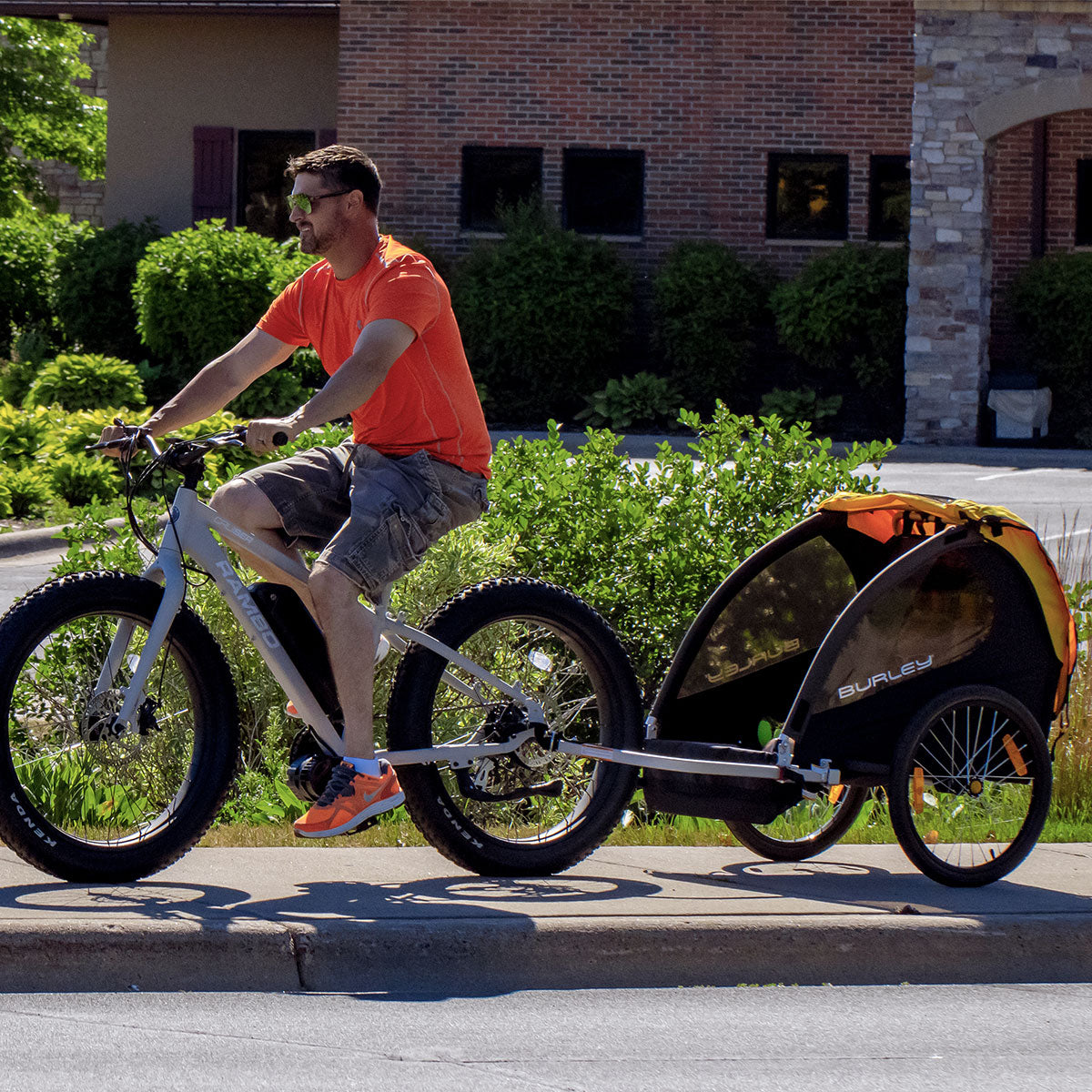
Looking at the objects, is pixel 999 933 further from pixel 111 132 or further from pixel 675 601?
pixel 111 132

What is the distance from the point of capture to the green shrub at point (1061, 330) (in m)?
21.0

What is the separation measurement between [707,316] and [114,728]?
688 inches

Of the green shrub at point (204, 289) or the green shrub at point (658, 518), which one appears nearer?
the green shrub at point (658, 518)

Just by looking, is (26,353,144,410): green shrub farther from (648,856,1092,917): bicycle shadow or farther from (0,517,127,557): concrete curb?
(648,856,1092,917): bicycle shadow

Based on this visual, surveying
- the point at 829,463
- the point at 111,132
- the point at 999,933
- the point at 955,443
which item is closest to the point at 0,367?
the point at 111,132

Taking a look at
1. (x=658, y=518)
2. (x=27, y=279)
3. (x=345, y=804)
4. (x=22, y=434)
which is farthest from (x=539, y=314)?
(x=345, y=804)

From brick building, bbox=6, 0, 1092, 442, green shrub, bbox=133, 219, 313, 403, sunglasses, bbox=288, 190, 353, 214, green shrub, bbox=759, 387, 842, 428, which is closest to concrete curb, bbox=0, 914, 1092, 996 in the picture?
sunglasses, bbox=288, 190, 353, 214

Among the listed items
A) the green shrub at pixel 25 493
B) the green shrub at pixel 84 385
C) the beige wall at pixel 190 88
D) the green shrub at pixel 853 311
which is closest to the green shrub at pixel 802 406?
the green shrub at pixel 853 311

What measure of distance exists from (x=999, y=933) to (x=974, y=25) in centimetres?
1700

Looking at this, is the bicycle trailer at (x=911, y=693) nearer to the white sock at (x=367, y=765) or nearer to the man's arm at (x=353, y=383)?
the white sock at (x=367, y=765)

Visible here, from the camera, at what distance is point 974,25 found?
19891mm

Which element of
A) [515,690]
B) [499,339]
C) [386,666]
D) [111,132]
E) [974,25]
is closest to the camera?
[515,690]

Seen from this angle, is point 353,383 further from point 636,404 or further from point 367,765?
point 636,404

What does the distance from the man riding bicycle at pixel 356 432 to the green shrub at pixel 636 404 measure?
16.0 metres
